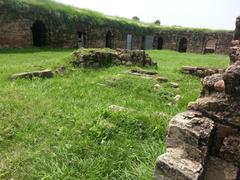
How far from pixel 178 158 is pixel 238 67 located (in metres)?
0.82

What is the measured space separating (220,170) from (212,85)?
69 centimetres

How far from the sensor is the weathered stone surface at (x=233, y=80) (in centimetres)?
233

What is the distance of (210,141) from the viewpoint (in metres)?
2.40

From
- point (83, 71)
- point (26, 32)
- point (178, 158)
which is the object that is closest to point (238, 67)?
point (178, 158)

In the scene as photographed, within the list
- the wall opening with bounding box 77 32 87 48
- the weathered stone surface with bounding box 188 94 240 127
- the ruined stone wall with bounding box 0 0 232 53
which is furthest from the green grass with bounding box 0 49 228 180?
the wall opening with bounding box 77 32 87 48

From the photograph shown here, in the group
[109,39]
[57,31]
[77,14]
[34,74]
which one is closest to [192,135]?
[34,74]

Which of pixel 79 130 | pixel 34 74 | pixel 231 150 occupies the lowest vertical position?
pixel 79 130

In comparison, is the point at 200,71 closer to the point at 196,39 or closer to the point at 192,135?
the point at 192,135

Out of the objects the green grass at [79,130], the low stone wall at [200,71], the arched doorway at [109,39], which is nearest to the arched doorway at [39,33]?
the arched doorway at [109,39]

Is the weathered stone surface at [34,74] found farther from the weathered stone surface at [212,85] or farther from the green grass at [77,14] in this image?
the green grass at [77,14]

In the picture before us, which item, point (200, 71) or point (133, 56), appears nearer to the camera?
point (200, 71)

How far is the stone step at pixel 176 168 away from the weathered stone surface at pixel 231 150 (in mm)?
238

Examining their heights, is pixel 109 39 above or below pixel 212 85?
below

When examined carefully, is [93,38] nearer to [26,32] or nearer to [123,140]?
[26,32]
